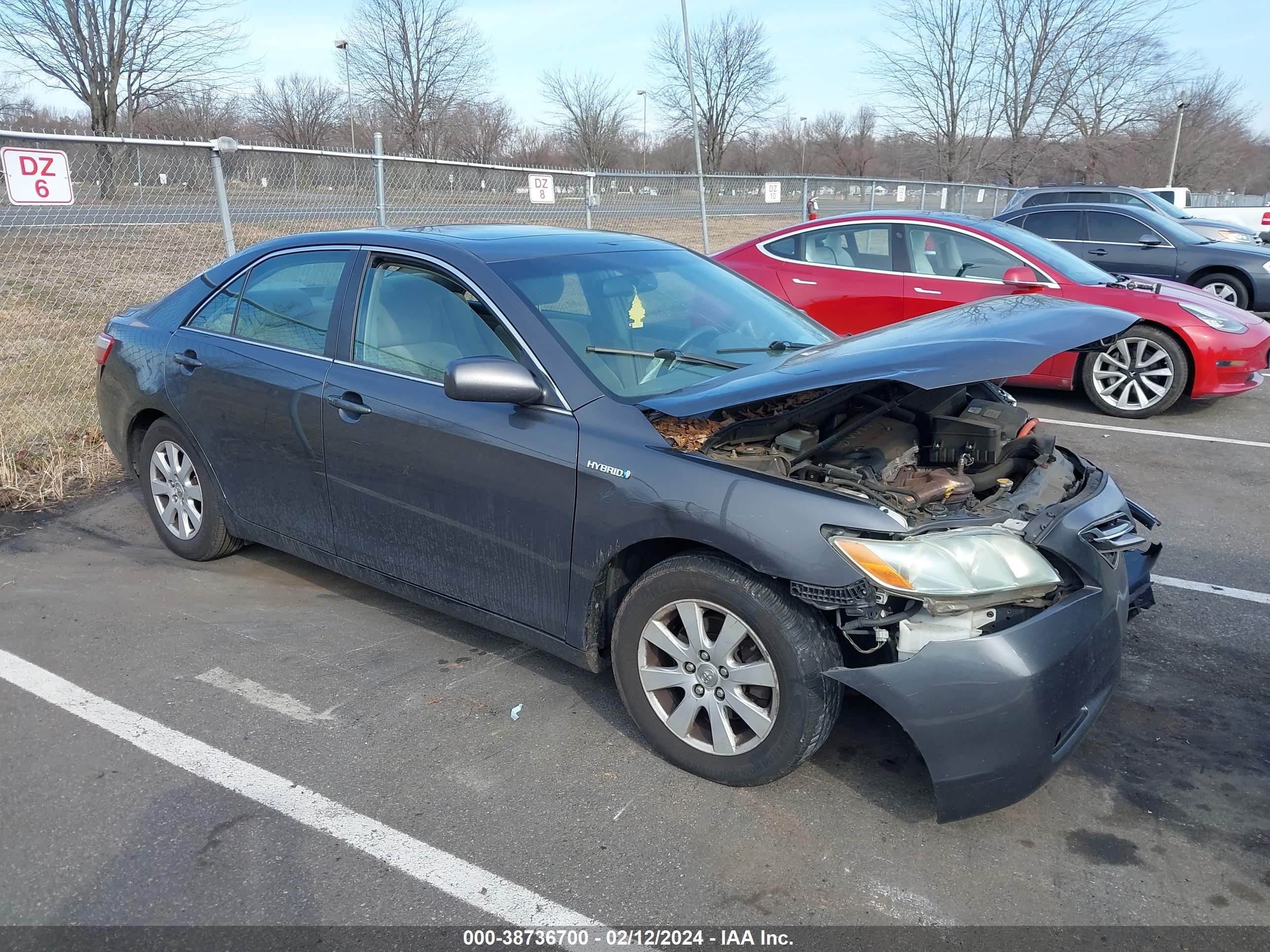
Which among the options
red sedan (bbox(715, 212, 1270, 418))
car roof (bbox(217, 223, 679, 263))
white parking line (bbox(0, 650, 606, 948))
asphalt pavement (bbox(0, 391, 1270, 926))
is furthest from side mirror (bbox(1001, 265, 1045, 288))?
white parking line (bbox(0, 650, 606, 948))

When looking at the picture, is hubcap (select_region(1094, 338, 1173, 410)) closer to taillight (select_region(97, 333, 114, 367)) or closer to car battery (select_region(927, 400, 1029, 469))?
car battery (select_region(927, 400, 1029, 469))

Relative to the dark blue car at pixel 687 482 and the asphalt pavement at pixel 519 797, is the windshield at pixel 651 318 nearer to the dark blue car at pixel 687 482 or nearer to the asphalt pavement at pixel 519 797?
the dark blue car at pixel 687 482

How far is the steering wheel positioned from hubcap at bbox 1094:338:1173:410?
5.38 metres

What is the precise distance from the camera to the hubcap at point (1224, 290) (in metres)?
11.9

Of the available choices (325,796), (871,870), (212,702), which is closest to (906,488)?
(871,870)

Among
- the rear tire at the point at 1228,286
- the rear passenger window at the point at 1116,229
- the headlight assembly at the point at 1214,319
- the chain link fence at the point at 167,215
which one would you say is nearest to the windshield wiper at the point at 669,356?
the chain link fence at the point at 167,215

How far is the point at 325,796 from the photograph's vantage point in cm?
304

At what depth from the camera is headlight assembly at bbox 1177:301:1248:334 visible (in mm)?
7730

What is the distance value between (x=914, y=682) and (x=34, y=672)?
3.39 m

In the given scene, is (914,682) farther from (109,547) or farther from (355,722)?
(109,547)

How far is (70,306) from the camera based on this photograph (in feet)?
35.0

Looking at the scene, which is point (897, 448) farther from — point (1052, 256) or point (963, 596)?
point (1052, 256)

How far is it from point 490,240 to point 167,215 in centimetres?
685

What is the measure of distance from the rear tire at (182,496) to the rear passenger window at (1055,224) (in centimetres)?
1060
